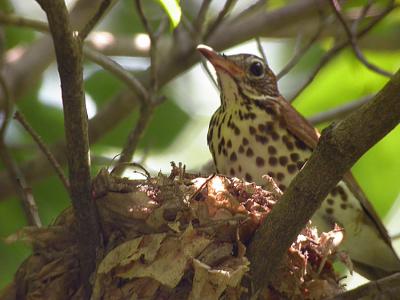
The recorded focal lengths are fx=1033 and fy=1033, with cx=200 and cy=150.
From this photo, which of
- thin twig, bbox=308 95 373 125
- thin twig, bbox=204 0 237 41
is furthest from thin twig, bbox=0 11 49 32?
thin twig, bbox=308 95 373 125

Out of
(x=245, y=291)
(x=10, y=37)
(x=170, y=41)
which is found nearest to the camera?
(x=245, y=291)

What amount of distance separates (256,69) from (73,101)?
2222 millimetres

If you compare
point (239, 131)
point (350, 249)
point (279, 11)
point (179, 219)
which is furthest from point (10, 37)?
point (179, 219)

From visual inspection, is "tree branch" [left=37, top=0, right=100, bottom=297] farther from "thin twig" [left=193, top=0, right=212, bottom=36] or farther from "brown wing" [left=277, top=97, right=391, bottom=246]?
"thin twig" [left=193, top=0, right=212, bottom=36]

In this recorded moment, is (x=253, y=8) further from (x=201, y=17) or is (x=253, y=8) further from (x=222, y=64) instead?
(x=222, y=64)

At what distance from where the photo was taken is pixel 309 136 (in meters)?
5.46

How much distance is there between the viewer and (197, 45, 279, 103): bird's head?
5.77 meters

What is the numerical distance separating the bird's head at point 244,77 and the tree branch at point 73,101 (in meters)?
1.76

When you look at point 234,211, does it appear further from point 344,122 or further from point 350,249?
point 350,249

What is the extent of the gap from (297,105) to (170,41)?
1072mm

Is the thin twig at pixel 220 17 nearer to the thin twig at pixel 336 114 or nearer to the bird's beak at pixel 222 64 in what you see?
the bird's beak at pixel 222 64

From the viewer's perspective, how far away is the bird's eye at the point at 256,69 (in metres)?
5.92

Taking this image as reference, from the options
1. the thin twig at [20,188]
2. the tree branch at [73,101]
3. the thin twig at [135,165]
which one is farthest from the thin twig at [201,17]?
the tree branch at [73,101]

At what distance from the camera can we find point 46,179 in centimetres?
675
